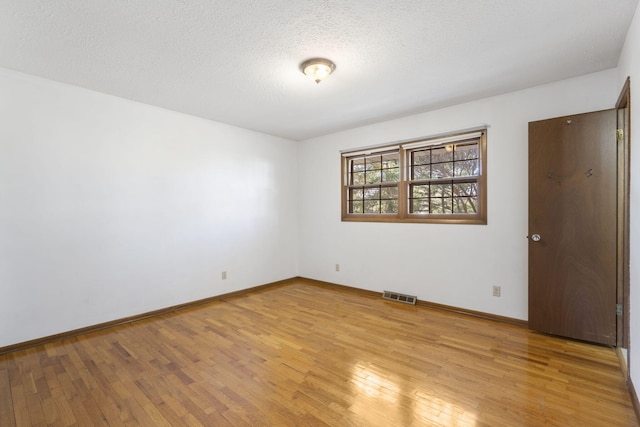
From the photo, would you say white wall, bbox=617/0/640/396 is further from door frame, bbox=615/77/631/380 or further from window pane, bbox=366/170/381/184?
window pane, bbox=366/170/381/184

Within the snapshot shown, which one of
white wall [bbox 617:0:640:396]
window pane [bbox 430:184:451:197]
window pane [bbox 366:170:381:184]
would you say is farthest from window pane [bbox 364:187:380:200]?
→ white wall [bbox 617:0:640:396]

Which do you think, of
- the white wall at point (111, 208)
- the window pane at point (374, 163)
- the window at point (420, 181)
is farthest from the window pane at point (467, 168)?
the white wall at point (111, 208)

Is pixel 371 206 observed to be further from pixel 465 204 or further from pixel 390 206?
pixel 465 204

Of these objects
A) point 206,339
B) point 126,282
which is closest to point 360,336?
point 206,339

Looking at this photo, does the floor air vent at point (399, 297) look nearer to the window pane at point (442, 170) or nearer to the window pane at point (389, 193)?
the window pane at point (389, 193)

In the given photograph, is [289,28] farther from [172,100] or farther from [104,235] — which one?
[104,235]

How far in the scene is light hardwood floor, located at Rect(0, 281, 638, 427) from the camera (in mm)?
1748

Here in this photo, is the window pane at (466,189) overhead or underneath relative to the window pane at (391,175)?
underneath

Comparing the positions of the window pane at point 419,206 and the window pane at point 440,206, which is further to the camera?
the window pane at point 419,206

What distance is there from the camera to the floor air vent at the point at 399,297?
384cm

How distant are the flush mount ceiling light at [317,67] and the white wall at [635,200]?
1.98 metres

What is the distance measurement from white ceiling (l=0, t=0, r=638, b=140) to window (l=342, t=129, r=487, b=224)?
0.66 metres

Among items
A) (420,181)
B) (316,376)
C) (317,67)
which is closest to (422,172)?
(420,181)

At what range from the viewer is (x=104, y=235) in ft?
10.3
